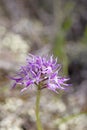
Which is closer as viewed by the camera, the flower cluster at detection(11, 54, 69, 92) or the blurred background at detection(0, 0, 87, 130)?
the flower cluster at detection(11, 54, 69, 92)

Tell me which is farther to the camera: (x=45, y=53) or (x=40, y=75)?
Result: (x=45, y=53)

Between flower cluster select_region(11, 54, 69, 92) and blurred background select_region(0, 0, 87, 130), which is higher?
blurred background select_region(0, 0, 87, 130)

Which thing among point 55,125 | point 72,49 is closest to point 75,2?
point 72,49

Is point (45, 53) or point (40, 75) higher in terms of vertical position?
point (45, 53)
